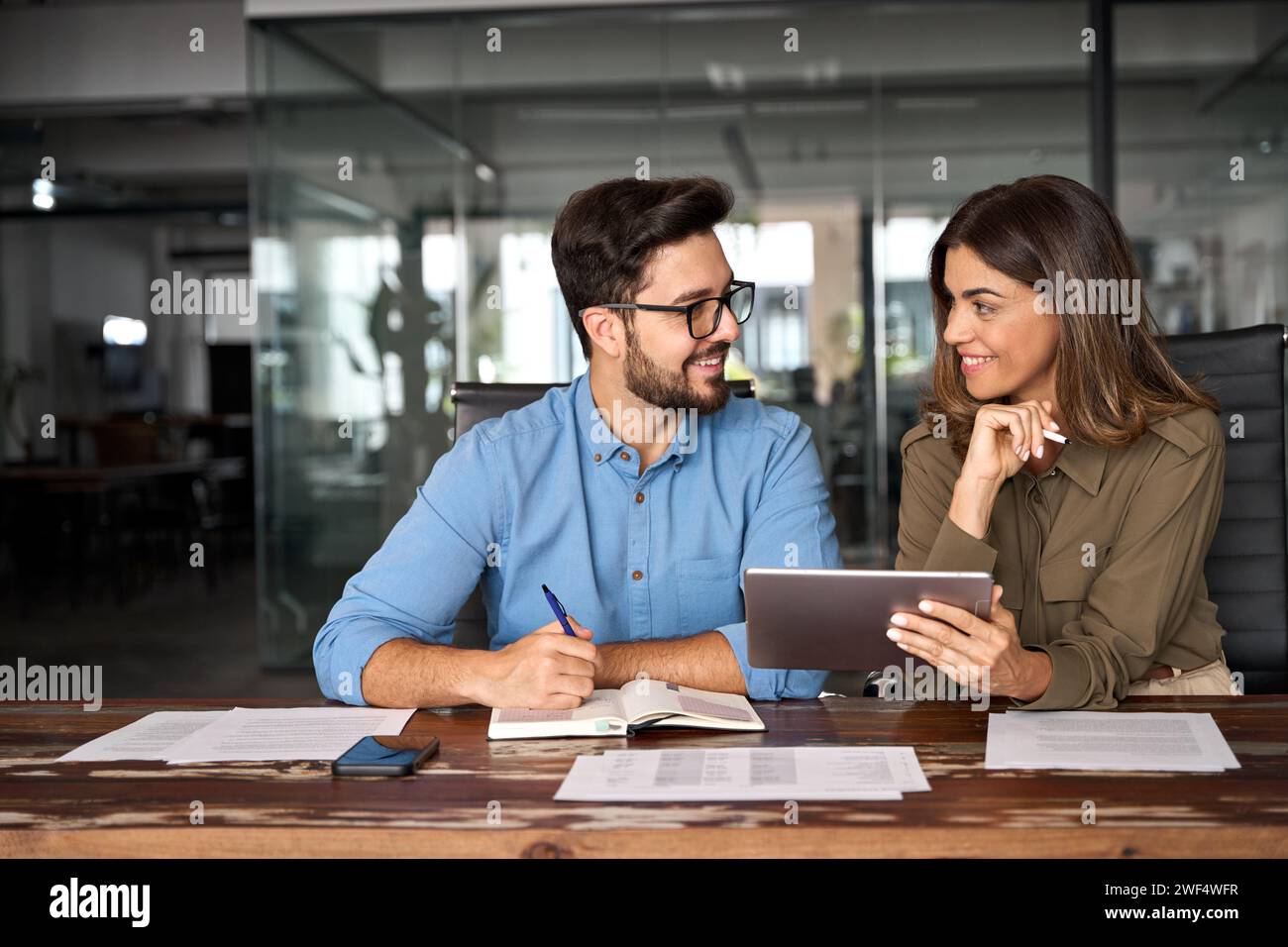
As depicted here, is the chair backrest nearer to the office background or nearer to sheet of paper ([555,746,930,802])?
sheet of paper ([555,746,930,802])

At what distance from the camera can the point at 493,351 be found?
500 cm

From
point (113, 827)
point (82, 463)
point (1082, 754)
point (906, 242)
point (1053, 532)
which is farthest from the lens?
point (82, 463)

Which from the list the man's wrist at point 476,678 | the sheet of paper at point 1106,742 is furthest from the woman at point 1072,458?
the man's wrist at point 476,678

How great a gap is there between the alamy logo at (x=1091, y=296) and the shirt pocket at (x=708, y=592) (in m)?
0.66

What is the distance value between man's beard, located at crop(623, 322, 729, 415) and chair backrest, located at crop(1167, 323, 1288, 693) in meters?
0.83

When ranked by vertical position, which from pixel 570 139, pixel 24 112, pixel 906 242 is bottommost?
pixel 906 242

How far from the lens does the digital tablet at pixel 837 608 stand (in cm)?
143

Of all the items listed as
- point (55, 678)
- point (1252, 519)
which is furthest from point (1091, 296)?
point (55, 678)

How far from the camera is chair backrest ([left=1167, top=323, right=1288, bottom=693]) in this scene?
2141 millimetres

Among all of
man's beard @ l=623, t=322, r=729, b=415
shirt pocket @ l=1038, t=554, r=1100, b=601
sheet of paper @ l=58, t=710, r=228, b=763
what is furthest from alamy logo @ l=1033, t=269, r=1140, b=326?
sheet of paper @ l=58, t=710, r=228, b=763

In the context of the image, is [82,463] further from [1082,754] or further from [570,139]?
[1082,754]

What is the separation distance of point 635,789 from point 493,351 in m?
3.90

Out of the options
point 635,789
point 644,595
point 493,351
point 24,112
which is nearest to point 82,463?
point 24,112
